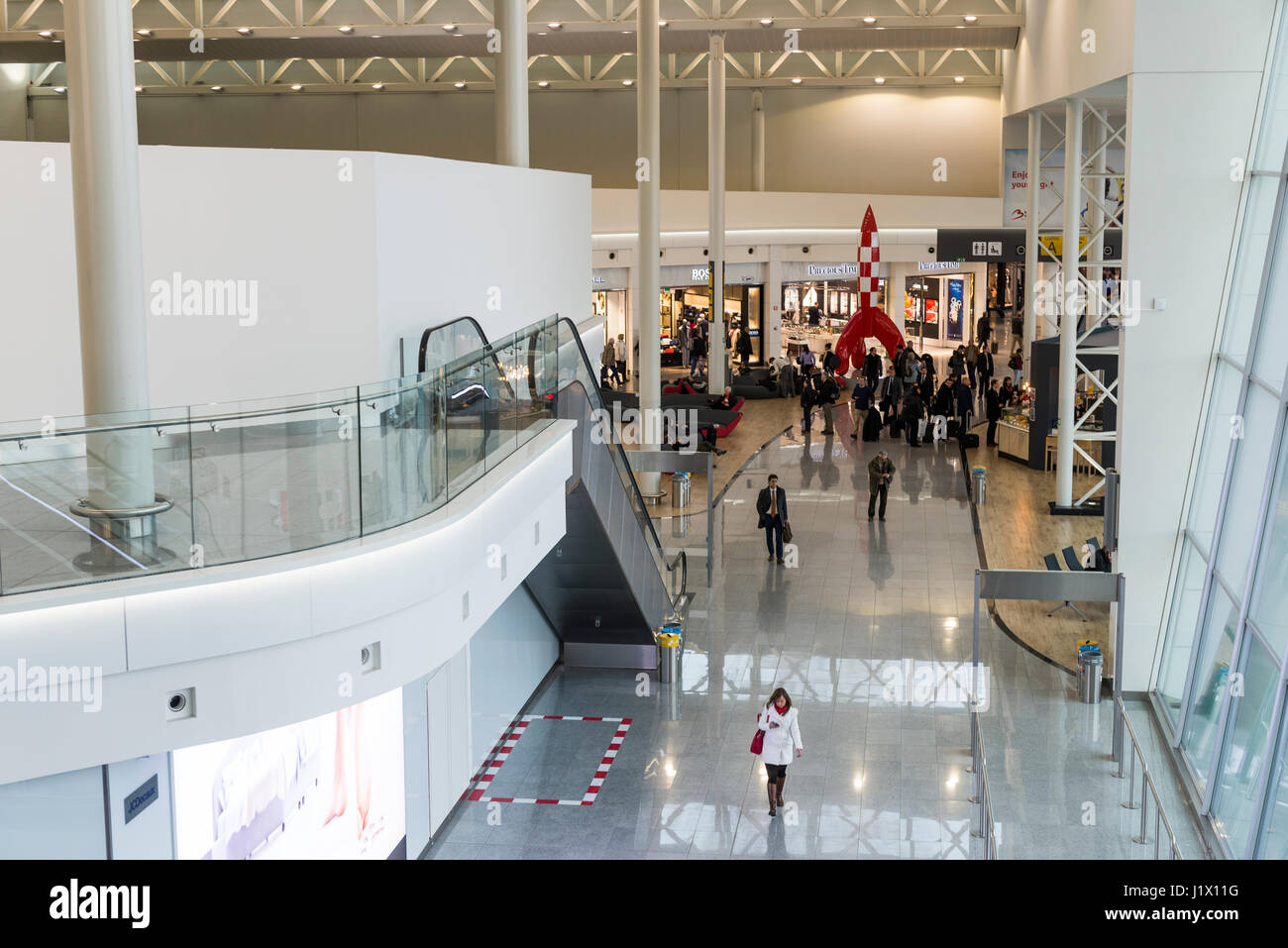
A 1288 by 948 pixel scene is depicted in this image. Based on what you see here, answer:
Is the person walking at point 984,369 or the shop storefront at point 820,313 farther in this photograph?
the shop storefront at point 820,313

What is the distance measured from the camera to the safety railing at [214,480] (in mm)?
5715

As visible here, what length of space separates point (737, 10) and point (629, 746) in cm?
1956

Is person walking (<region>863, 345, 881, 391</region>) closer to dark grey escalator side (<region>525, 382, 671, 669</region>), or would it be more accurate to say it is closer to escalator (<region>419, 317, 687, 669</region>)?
escalator (<region>419, 317, 687, 669</region>)

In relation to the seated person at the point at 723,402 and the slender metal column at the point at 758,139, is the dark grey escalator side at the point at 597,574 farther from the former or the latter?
the slender metal column at the point at 758,139

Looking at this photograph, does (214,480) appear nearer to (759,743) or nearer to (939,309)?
(759,743)

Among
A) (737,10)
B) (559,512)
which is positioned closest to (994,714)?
(559,512)

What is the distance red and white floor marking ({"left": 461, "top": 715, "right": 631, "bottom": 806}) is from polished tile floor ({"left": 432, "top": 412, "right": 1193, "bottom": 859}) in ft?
0.29

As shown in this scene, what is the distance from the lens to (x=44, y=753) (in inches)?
219

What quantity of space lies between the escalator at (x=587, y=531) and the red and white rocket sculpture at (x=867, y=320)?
14.8 metres

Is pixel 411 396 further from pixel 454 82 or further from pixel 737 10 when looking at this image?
pixel 454 82

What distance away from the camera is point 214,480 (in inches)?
251

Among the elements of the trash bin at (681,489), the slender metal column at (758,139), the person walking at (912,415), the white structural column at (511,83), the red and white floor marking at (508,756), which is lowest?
the red and white floor marking at (508,756)

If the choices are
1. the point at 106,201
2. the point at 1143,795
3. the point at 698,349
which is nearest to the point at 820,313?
the point at 698,349

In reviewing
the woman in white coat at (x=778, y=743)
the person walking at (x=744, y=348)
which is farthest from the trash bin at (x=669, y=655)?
the person walking at (x=744, y=348)
